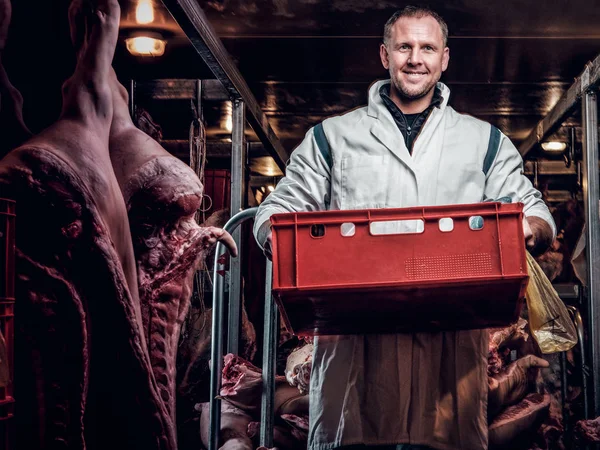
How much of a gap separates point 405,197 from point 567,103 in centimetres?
355

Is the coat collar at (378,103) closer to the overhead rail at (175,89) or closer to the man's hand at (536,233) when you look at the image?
the man's hand at (536,233)

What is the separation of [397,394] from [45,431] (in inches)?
61.4

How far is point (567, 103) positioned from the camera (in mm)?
7113

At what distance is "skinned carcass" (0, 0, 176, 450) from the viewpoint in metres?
2.91

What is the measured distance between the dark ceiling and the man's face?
5.62 ft

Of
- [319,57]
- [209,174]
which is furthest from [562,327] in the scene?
[209,174]

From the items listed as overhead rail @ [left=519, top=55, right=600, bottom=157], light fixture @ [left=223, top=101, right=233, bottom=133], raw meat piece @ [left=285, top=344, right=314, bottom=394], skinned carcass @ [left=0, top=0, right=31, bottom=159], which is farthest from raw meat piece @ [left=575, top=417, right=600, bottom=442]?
light fixture @ [left=223, top=101, right=233, bottom=133]

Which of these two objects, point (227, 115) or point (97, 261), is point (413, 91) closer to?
point (97, 261)

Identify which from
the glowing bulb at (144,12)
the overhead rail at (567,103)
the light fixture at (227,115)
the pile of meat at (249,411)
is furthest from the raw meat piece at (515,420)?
the light fixture at (227,115)

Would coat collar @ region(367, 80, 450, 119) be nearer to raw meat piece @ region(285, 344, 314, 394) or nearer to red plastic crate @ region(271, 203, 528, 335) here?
red plastic crate @ region(271, 203, 528, 335)

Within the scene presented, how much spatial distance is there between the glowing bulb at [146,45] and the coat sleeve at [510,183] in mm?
3464

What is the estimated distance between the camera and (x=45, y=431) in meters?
2.96

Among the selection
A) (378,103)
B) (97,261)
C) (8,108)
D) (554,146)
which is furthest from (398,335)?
(554,146)

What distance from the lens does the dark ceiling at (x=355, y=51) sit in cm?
657
